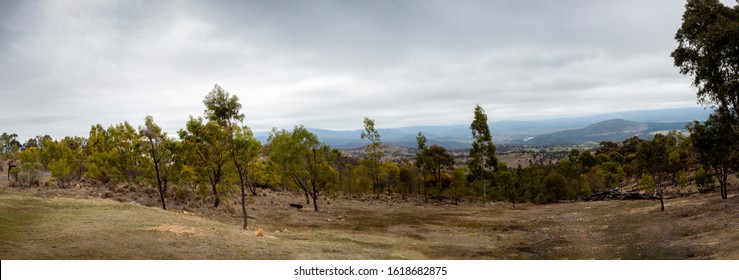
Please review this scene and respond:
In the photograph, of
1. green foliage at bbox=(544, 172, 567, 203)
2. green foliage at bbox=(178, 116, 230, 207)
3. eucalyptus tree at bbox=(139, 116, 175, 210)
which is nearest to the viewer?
eucalyptus tree at bbox=(139, 116, 175, 210)

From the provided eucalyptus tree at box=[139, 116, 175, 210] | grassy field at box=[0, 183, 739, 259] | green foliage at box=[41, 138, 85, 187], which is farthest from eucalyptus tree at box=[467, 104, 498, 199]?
green foliage at box=[41, 138, 85, 187]

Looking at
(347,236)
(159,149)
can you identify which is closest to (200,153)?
(159,149)

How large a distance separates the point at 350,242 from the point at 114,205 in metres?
18.5

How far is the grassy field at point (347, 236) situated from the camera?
18125 millimetres

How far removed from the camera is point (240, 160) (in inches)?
1303

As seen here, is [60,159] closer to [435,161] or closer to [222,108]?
[222,108]

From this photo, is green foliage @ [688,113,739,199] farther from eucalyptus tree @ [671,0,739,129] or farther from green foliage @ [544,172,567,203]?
green foliage @ [544,172,567,203]

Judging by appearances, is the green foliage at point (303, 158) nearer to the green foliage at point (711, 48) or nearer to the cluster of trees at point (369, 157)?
the cluster of trees at point (369, 157)

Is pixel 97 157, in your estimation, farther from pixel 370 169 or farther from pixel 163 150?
pixel 370 169

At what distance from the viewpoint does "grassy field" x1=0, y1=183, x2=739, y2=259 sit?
1812 centimetres

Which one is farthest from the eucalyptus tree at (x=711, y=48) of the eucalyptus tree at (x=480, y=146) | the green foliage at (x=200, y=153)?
the eucalyptus tree at (x=480, y=146)
